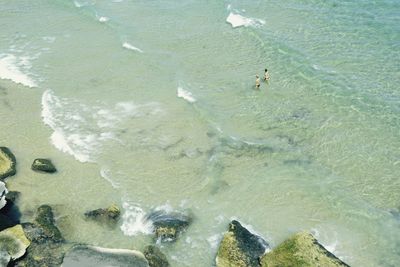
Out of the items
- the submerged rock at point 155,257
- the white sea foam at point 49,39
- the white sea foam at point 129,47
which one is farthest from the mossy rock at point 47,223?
the white sea foam at point 49,39

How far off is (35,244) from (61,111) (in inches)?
471

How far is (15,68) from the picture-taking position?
123 ft

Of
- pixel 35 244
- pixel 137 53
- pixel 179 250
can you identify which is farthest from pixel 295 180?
pixel 137 53

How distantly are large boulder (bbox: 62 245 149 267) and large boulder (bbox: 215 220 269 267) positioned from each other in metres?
3.21

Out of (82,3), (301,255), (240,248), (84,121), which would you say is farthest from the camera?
(82,3)

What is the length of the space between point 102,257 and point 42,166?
24.8ft

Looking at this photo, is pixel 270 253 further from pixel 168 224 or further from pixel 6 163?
pixel 6 163

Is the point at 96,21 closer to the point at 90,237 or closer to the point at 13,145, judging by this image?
the point at 13,145

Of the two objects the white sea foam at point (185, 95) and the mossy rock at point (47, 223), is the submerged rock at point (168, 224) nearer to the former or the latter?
the mossy rock at point (47, 223)

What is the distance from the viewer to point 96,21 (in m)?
45.0

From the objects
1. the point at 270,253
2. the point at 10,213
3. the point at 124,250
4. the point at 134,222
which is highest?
the point at 270,253

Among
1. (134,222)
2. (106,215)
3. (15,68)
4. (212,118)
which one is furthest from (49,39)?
(134,222)

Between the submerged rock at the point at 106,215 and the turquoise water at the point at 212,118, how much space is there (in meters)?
0.43

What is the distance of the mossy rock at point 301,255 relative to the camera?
67.5 feet
